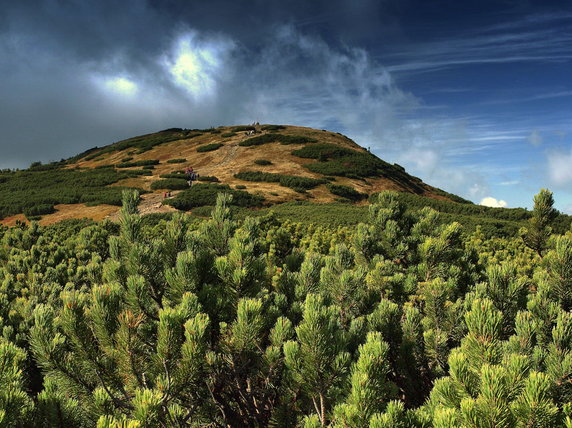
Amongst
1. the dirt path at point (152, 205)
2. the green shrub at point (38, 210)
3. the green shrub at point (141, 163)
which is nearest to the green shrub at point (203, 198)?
the dirt path at point (152, 205)

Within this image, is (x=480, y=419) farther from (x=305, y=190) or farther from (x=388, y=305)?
(x=305, y=190)

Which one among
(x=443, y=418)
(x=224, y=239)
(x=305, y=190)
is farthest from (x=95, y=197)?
(x=443, y=418)

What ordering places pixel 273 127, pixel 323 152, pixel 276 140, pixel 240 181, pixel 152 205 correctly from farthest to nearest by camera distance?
1. pixel 273 127
2. pixel 276 140
3. pixel 323 152
4. pixel 240 181
5. pixel 152 205

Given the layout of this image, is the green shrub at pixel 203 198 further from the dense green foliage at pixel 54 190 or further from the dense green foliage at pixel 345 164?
the dense green foliage at pixel 345 164

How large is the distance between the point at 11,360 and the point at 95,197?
102ft

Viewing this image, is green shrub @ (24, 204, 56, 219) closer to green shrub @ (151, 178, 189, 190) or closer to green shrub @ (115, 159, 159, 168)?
green shrub @ (151, 178, 189, 190)

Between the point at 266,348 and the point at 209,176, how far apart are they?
35.1 meters

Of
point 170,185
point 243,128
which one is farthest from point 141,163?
point 243,128

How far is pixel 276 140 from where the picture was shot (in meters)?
50.6

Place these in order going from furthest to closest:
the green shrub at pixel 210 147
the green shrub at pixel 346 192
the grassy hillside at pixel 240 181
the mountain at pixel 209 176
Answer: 1. the green shrub at pixel 210 147
2. the green shrub at pixel 346 192
3. the mountain at pixel 209 176
4. the grassy hillside at pixel 240 181

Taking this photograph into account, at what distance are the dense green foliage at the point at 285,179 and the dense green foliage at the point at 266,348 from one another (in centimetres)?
3161

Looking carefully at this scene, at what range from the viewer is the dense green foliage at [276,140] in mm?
49125

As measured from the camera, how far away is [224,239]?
360cm

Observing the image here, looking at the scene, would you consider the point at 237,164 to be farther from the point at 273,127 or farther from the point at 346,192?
the point at 273,127
